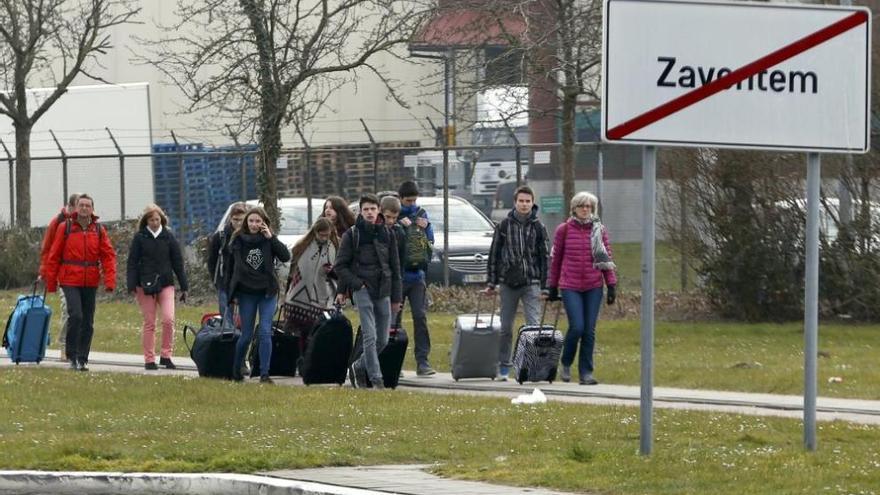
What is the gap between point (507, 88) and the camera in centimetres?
2456

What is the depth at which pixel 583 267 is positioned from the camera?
16.5 meters

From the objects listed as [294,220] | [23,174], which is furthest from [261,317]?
[23,174]

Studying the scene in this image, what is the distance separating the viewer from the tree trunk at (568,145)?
25234mm

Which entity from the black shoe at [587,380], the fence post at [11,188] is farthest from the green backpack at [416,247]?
the fence post at [11,188]

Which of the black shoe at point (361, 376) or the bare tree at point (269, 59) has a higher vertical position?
the bare tree at point (269, 59)

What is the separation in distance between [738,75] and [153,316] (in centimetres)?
966

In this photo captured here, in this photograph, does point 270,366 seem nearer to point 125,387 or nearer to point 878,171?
point 125,387

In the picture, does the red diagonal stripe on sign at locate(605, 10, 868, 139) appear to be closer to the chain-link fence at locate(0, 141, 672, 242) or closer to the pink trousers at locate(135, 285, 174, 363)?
the pink trousers at locate(135, 285, 174, 363)

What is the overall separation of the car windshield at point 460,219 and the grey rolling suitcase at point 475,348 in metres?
11.3

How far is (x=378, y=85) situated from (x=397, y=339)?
32.1 m

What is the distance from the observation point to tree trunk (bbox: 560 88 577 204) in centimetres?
2523

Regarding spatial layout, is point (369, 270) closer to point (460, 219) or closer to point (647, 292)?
point (647, 292)

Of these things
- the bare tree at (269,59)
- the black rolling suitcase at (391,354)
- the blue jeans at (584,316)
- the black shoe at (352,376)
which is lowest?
the black shoe at (352,376)

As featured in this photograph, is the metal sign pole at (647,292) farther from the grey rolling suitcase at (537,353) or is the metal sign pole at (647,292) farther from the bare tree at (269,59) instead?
the bare tree at (269,59)
